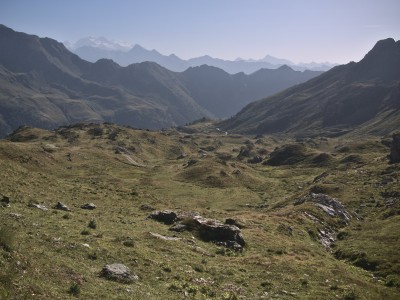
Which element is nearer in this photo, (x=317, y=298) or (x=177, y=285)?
(x=177, y=285)

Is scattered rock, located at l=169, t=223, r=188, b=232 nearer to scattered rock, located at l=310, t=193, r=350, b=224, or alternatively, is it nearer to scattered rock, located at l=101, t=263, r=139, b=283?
scattered rock, located at l=101, t=263, r=139, b=283

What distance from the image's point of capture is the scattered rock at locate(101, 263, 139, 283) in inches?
917

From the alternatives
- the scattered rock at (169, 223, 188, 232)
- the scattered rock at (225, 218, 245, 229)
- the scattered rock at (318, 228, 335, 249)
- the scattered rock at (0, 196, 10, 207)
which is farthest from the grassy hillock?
the scattered rock at (169, 223, 188, 232)

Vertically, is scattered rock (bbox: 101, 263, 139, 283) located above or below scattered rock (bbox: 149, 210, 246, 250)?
above

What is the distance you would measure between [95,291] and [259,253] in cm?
2193

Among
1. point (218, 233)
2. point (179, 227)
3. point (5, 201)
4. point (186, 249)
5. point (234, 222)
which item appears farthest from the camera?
point (234, 222)

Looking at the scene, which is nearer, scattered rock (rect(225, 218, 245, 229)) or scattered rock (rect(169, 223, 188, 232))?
scattered rock (rect(169, 223, 188, 232))

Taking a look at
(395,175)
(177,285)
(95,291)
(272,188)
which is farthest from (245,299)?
(272,188)

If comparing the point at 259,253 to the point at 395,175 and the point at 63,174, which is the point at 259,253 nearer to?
the point at 395,175

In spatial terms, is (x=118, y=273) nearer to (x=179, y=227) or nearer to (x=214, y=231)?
(x=179, y=227)

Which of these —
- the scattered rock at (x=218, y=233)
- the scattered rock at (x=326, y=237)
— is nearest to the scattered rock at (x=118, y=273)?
the scattered rock at (x=218, y=233)

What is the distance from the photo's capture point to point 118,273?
934 inches

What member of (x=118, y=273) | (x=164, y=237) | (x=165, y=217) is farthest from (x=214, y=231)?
(x=118, y=273)

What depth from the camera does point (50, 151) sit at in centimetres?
12544
